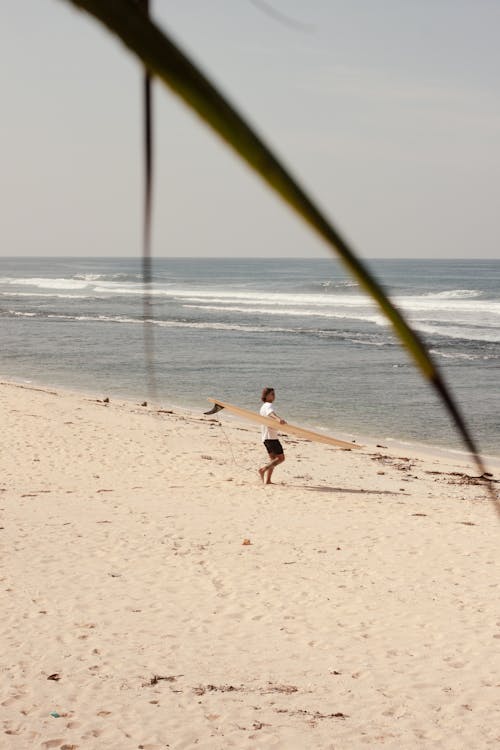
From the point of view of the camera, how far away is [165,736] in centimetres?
427

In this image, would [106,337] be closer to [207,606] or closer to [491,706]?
[207,606]

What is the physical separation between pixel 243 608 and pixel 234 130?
630cm

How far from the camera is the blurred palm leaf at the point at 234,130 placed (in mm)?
243

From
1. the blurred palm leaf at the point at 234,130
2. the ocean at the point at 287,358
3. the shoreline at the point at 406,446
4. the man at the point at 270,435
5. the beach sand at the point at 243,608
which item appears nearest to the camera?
the blurred palm leaf at the point at 234,130

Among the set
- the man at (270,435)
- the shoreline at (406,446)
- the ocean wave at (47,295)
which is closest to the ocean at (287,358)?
the shoreline at (406,446)

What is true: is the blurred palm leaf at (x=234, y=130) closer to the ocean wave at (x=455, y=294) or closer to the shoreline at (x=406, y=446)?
the shoreline at (x=406, y=446)

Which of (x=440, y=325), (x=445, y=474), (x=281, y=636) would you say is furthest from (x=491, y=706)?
(x=440, y=325)

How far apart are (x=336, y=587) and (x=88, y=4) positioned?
6883mm

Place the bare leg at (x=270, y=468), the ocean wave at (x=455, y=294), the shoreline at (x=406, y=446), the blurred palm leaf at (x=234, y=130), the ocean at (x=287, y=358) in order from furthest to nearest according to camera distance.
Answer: the ocean wave at (x=455, y=294)
the ocean at (x=287, y=358)
the shoreline at (x=406, y=446)
the bare leg at (x=270, y=468)
the blurred palm leaf at (x=234, y=130)

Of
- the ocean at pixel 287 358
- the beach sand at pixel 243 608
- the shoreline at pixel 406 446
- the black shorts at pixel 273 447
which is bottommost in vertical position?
the beach sand at pixel 243 608

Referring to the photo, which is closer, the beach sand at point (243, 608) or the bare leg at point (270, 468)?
the beach sand at point (243, 608)

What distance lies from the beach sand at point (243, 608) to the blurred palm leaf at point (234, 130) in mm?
2415

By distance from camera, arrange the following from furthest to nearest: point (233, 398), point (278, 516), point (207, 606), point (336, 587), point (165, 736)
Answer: point (233, 398) → point (278, 516) → point (336, 587) → point (207, 606) → point (165, 736)

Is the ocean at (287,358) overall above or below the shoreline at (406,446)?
above
